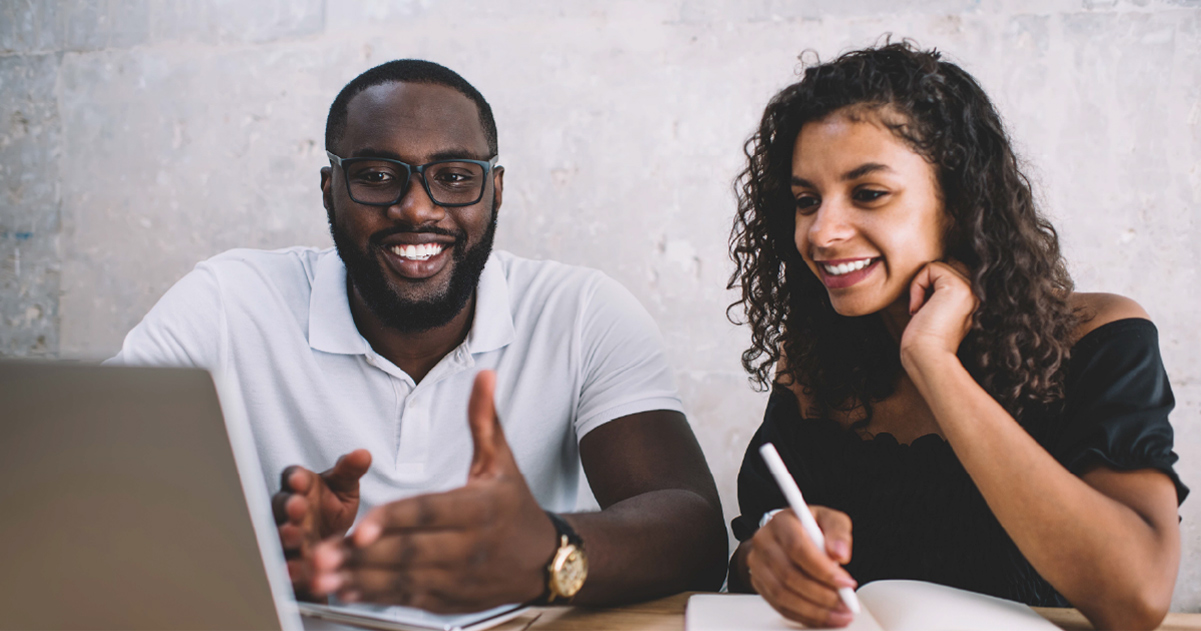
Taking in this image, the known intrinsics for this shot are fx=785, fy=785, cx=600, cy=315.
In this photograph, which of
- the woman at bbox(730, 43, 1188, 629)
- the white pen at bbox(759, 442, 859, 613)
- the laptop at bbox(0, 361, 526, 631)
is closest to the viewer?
the laptop at bbox(0, 361, 526, 631)

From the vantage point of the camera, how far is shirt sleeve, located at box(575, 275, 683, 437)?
142 centimetres

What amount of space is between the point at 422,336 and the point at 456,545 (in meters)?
0.96

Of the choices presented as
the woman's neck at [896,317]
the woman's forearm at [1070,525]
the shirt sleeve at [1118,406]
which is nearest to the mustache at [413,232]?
the woman's neck at [896,317]

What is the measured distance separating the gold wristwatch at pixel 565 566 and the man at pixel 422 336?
390 millimetres

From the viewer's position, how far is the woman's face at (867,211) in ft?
4.06

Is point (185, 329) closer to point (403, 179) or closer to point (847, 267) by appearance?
point (403, 179)

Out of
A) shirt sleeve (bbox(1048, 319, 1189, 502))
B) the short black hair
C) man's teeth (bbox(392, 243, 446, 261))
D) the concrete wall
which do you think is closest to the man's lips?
man's teeth (bbox(392, 243, 446, 261))

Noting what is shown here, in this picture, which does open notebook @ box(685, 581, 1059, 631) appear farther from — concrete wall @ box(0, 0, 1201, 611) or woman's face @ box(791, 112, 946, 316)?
concrete wall @ box(0, 0, 1201, 611)

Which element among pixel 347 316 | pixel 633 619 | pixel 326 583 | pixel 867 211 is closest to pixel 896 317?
pixel 867 211

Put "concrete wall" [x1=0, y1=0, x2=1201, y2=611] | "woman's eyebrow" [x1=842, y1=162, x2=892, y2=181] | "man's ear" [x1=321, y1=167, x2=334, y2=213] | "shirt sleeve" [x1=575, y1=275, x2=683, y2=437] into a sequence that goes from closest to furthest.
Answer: "woman's eyebrow" [x1=842, y1=162, x2=892, y2=181] < "shirt sleeve" [x1=575, y1=275, x2=683, y2=437] < "man's ear" [x1=321, y1=167, x2=334, y2=213] < "concrete wall" [x1=0, y1=0, x2=1201, y2=611]

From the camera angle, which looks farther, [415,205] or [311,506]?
[415,205]

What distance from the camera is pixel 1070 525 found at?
0.99 m

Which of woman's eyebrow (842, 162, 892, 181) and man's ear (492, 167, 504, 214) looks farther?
man's ear (492, 167, 504, 214)

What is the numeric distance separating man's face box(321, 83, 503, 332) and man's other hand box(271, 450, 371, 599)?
636 mm
